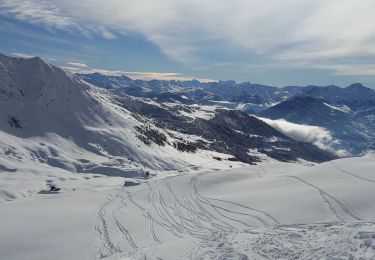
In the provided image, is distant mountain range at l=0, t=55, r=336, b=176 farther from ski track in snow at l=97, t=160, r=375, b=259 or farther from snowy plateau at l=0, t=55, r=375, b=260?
ski track in snow at l=97, t=160, r=375, b=259

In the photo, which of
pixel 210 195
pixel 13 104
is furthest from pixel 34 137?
pixel 210 195

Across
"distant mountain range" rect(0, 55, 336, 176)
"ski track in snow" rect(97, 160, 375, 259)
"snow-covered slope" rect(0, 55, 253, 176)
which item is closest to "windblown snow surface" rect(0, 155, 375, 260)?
"ski track in snow" rect(97, 160, 375, 259)

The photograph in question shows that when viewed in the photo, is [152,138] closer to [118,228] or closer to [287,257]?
[118,228]

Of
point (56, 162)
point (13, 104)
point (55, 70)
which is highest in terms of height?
point (55, 70)

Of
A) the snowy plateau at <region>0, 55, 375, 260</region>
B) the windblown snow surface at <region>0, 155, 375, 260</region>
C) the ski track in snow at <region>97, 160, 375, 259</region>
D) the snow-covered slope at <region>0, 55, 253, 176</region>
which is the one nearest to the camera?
the ski track in snow at <region>97, 160, 375, 259</region>

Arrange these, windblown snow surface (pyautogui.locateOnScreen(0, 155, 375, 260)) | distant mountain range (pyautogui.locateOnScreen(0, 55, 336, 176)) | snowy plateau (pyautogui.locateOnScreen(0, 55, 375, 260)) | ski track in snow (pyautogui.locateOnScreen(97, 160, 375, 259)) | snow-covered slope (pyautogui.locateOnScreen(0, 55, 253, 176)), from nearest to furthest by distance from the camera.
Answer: ski track in snow (pyautogui.locateOnScreen(97, 160, 375, 259)) < windblown snow surface (pyautogui.locateOnScreen(0, 155, 375, 260)) < snowy plateau (pyautogui.locateOnScreen(0, 55, 375, 260)) < snow-covered slope (pyautogui.locateOnScreen(0, 55, 253, 176)) < distant mountain range (pyautogui.locateOnScreen(0, 55, 336, 176))

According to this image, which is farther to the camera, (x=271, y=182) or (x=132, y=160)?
(x=132, y=160)

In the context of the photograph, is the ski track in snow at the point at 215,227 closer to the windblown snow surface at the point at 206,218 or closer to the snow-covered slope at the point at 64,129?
the windblown snow surface at the point at 206,218

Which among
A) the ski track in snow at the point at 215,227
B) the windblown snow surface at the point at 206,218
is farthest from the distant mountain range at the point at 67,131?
the ski track in snow at the point at 215,227
